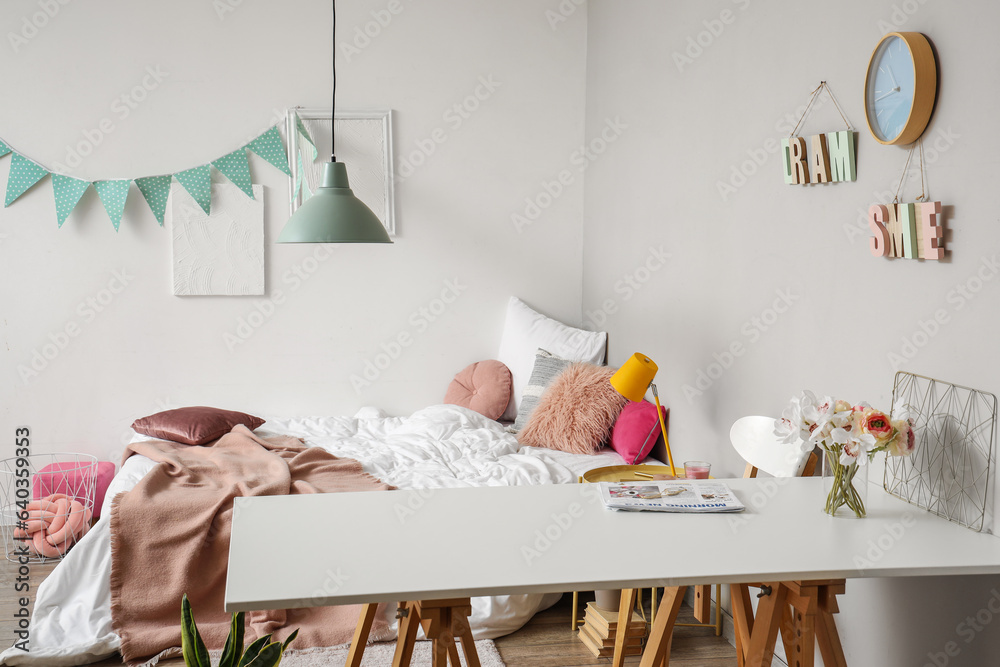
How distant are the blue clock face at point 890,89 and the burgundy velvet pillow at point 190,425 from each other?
2.66 metres

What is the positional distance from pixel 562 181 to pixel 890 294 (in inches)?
93.7

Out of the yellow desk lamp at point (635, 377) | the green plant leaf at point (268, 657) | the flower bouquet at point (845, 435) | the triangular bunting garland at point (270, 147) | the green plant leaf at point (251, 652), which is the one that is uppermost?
the triangular bunting garland at point (270, 147)

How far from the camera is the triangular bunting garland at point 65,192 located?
141 inches

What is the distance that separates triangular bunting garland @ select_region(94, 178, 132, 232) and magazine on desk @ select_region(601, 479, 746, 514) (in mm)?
2792

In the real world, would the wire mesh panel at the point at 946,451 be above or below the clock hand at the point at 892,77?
below

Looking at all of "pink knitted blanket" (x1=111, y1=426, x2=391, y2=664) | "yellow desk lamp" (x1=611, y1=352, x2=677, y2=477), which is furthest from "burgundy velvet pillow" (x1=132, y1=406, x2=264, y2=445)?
"yellow desk lamp" (x1=611, y1=352, x2=677, y2=477)

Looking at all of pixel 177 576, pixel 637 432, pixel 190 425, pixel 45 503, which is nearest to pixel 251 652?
pixel 177 576

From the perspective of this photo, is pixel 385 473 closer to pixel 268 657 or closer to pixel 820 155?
pixel 268 657

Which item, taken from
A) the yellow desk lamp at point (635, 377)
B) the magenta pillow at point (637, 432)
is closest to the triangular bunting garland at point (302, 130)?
the magenta pillow at point (637, 432)

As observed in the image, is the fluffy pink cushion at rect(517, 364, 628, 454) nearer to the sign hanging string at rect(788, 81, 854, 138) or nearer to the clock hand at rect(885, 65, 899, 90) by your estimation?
the sign hanging string at rect(788, 81, 854, 138)

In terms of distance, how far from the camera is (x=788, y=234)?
2.22 m

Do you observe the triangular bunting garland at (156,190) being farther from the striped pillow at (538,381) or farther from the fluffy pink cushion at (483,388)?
the striped pillow at (538,381)

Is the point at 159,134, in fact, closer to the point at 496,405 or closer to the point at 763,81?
the point at 496,405

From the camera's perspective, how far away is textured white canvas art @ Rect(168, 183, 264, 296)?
371 cm
